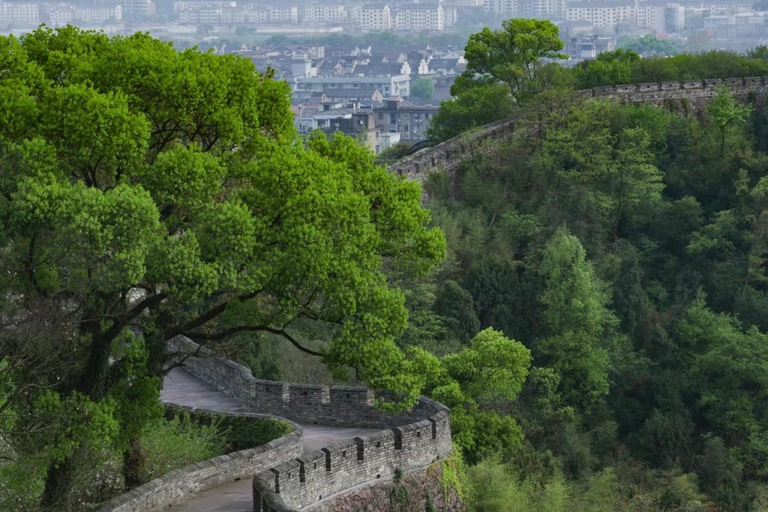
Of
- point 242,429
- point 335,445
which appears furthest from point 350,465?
point 242,429

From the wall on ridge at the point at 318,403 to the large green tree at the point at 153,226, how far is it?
2664mm

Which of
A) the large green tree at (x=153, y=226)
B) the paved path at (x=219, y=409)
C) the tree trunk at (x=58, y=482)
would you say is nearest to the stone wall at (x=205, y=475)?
the paved path at (x=219, y=409)

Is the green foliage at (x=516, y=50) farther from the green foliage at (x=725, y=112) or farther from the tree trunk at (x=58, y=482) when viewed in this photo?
the tree trunk at (x=58, y=482)

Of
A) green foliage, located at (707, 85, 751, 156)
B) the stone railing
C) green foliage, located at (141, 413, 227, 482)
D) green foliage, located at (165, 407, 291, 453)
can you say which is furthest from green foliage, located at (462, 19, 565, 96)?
green foliage, located at (141, 413, 227, 482)

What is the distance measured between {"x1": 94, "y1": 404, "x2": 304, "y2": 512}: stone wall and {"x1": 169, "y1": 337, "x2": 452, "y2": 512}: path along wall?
1.36 metres

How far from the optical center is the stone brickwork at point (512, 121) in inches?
2505

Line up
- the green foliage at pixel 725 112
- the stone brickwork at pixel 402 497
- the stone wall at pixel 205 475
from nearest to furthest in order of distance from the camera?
the stone wall at pixel 205 475 < the stone brickwork at pixel 402 497 < the green foliage at pixel 725 112

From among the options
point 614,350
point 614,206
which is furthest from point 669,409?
point 614,206

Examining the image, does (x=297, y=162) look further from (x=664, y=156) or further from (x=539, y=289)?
(x=664, y=156)

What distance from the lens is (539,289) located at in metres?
58.5

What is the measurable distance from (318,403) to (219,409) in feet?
6.01

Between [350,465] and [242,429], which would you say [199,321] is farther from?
[350,465]

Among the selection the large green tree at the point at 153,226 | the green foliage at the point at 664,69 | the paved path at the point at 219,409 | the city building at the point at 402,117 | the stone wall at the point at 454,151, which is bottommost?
the city building at the point at 402,117

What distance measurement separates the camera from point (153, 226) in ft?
92.5
